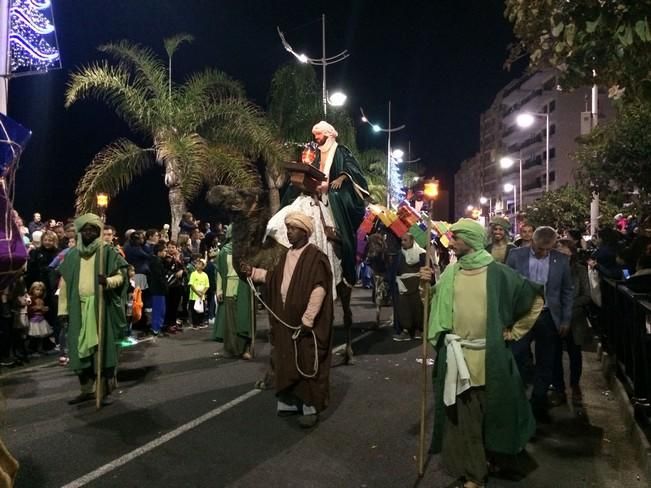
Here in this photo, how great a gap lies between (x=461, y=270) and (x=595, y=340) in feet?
23.0

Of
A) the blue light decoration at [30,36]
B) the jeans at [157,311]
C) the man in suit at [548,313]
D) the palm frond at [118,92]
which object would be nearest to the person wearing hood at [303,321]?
the man in suit at [548,313]

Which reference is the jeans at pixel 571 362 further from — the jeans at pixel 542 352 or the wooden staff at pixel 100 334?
the wooden staff at pixel 100 334

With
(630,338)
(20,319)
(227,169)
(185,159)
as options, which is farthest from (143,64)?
(630,338)

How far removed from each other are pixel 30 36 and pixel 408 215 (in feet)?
22.8

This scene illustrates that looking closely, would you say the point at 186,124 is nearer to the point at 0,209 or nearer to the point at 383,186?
the point at 0,209

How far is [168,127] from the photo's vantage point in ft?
56.6

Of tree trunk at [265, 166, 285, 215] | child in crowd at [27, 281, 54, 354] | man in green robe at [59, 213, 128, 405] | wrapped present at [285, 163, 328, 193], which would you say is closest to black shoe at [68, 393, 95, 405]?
man in green robe at [59, 213, 128, 405]

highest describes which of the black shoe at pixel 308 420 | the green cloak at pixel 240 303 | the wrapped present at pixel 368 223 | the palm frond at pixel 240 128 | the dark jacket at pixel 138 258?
the palm frond at pixel 240 128

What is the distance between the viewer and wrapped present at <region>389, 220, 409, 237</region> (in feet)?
38.3

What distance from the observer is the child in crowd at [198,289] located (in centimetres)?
1270

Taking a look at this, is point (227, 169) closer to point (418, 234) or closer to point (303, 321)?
point (418, 234)

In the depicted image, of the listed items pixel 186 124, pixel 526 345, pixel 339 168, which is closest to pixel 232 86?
pixel 186 124

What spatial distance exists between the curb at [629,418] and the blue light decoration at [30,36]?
6697 millimetres

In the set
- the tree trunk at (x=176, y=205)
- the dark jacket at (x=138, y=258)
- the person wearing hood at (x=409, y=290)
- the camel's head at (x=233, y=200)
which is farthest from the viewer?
the tree trunk at (x=176, y=205)
